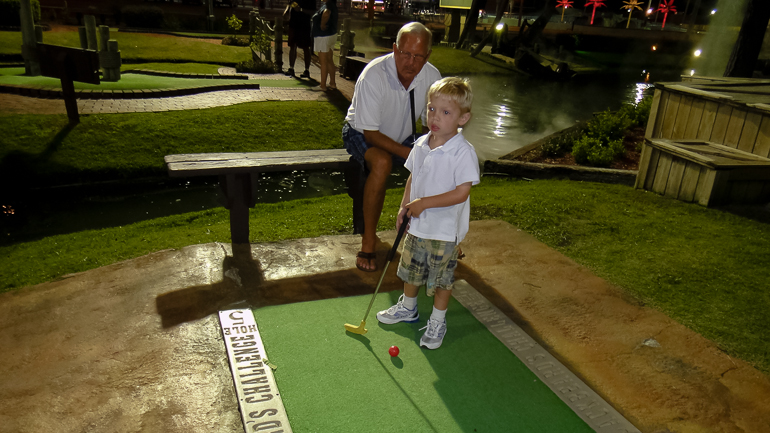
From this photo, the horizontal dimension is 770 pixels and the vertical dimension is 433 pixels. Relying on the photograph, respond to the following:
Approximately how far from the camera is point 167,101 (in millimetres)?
9148

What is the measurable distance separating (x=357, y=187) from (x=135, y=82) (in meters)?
7.74

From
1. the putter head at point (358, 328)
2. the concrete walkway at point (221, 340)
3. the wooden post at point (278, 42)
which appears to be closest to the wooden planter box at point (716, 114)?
the concrete walkway at point (221, 340)

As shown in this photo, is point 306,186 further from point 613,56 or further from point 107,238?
point 613,56

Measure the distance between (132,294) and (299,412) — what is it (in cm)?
164

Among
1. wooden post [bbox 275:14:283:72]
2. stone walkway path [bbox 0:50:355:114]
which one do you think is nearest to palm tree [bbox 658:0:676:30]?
wooden post [bbox 275:14:283:72]

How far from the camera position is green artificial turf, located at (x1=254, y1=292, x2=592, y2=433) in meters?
2.46

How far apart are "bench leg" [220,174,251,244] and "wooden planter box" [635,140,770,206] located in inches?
175

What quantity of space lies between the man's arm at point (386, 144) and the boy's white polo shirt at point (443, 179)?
2.59 ft

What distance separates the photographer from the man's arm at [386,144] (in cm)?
382

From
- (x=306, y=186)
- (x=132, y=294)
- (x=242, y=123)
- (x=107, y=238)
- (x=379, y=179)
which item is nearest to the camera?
(x=132, y=294)

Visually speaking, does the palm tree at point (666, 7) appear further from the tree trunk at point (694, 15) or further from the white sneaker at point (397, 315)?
A: the white sneaker at point (397, 315)

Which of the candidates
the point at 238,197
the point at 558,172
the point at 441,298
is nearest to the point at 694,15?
the point at 558,172

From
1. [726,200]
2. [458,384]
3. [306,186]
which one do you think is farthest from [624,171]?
[458,384]

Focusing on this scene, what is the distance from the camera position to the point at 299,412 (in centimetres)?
245
